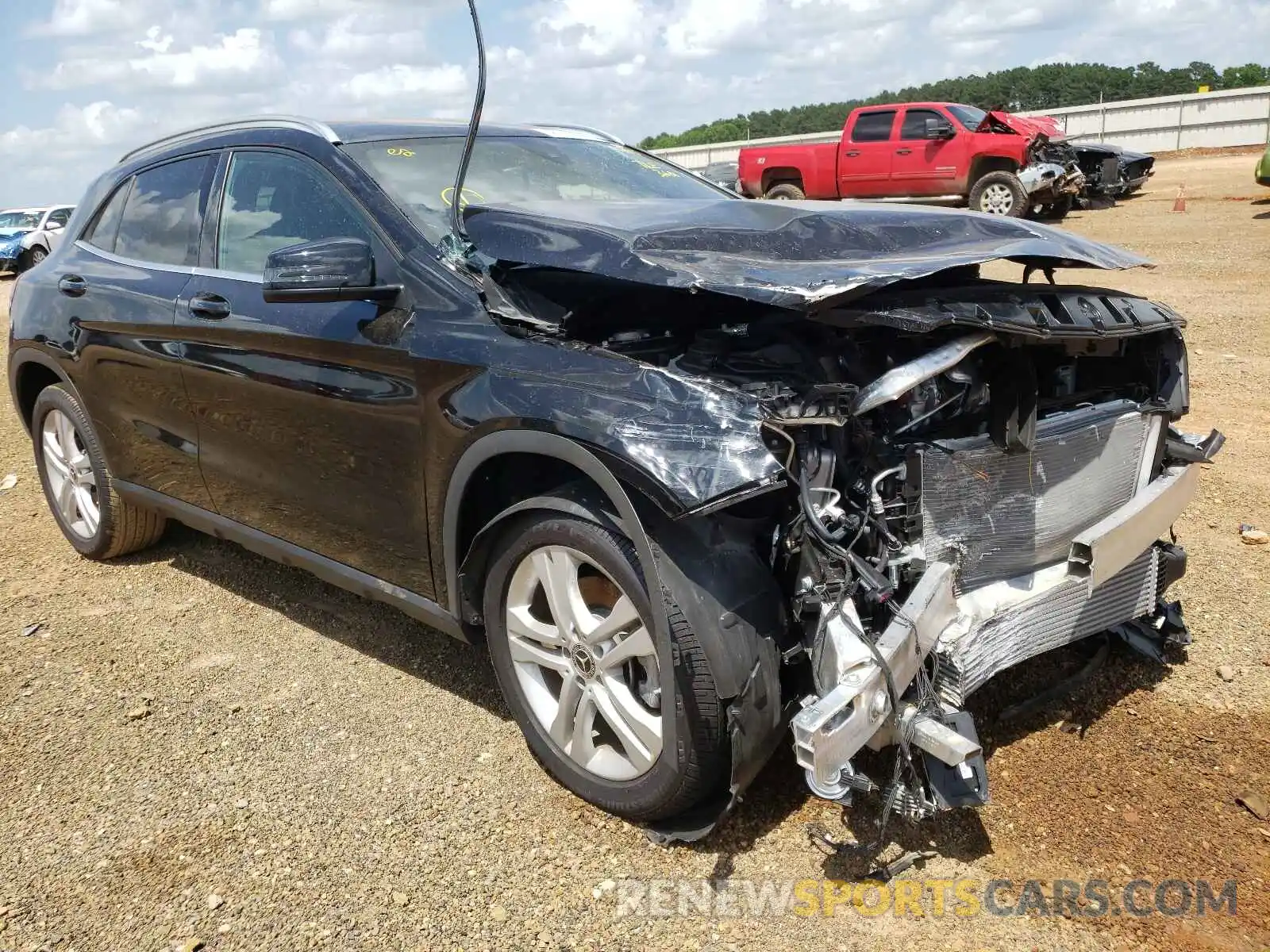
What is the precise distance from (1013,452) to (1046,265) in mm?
988

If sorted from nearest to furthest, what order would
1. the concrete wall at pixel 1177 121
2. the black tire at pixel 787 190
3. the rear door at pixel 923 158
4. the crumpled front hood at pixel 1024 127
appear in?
the crumpled front hood at pixel 1024 127 < the rear door at pixel 923 158 < the black tire at pixel 787 190 < the concrete wall at pixel 1177 121

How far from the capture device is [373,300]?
314 centimetres

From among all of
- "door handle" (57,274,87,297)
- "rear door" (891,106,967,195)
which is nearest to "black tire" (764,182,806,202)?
"rear door" (891,106,967,195)

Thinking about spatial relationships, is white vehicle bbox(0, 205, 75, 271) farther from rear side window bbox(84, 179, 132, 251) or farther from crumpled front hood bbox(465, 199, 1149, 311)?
crumpled front hood bbox(465, 199, 1149, 311)

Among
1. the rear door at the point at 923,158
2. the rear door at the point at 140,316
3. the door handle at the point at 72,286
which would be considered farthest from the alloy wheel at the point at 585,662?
the rear door at the point at 923,158

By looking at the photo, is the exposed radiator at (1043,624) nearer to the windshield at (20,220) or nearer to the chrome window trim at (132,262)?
the chrome window trim at (132,262)

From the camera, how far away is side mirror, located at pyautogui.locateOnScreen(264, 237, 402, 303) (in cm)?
298

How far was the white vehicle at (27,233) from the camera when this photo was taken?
2483 centimetres

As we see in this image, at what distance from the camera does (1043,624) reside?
2822mm

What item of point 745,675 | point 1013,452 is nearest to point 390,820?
point 745,675

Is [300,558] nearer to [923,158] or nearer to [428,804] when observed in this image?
[428,804]

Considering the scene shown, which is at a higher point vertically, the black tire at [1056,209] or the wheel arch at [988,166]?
the wheel arch at [988,166]

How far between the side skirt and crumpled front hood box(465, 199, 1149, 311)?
1.15 metres

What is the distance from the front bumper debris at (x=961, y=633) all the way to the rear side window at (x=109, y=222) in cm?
381
